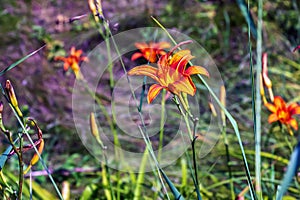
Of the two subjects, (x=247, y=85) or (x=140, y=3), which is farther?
(x=140, y=3)

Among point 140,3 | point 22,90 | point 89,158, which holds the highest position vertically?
point 140,3

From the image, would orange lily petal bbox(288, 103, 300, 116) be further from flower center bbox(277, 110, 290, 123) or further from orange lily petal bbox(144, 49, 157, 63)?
orange lily petal bbox(144, 49, 157, 63)

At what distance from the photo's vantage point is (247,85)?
2498mm

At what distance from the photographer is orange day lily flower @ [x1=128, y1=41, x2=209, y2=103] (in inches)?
28.7

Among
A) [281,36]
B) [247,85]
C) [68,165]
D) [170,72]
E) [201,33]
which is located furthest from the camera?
[201,33]

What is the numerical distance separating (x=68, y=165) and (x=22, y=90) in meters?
0.82

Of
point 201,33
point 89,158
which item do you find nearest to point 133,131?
point 89,158

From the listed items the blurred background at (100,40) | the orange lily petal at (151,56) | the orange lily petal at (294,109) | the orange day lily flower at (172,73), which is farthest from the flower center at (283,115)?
the blurred background at (100,40)

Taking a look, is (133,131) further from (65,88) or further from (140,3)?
(140,3)

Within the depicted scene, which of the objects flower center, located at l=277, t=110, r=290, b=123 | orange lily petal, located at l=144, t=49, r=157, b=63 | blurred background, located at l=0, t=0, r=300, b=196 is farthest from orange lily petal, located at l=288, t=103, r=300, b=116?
blurred background, located at l=0, t=0, r=300, b=196

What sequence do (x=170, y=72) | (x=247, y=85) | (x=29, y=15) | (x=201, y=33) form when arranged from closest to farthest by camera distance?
(x=170, y=72)
(x=247, y=85)
(x=201, y=33)
(x=29, y=15)

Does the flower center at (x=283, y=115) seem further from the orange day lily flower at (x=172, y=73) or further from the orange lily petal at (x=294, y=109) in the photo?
the orange day lily flower at (x=172, y=73)

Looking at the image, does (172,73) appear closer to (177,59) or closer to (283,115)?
(177,59)

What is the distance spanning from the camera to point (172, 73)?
0.76m
